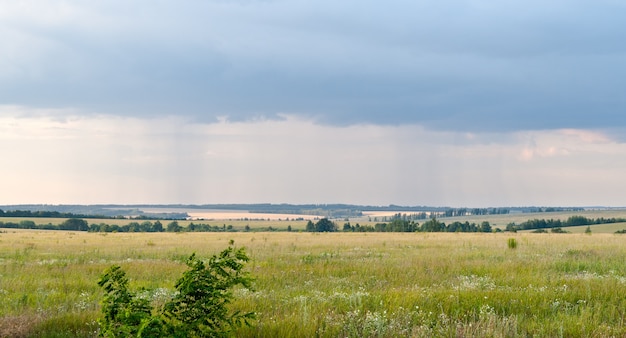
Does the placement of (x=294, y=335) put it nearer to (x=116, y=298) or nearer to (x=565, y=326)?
(x=116, y=298)

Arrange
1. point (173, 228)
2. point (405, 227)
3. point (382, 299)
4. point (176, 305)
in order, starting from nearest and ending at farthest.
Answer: point (176, 305) → point (382, 299) → point (405, 227) → point (173, 228)

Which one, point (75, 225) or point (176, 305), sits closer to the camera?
point (176, 305)

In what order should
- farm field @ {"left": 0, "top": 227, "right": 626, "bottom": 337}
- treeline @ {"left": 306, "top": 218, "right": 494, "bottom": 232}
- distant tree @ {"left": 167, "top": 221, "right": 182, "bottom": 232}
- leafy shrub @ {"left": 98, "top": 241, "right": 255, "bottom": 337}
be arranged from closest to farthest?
leafy shrub @ {"left": 98, "top": 241, "right": 255, "bottom": 337}, farm field @ {"left": 0, "top": 227, "right": 626, "bottom": 337}, treeline @ {"left": 306, "top": 218, "right": 494, "bottom": 232}, distant tree @ {"left": 167, "top": 221, "right": 182, "bottom": 232}

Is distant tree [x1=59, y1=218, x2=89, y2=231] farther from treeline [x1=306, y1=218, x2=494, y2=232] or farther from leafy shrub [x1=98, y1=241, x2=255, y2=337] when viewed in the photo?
leafy shrub [x1=98, y1=241, x2=255, y2=337]

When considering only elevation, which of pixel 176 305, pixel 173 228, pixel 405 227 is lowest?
pixel 173 228

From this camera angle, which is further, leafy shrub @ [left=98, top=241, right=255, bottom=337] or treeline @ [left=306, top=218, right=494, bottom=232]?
treeline @ [left=306, top=218, right=494, bottom=232]

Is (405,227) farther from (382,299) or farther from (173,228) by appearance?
(382,299)

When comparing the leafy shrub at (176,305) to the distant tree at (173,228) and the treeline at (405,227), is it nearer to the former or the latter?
the treeline at (405,227)

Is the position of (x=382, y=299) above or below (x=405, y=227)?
above

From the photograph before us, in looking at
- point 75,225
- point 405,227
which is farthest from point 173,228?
point 405,227

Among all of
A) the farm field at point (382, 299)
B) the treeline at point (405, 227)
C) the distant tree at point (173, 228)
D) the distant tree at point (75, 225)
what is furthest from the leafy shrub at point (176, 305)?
the distant tree at point (75, 225)

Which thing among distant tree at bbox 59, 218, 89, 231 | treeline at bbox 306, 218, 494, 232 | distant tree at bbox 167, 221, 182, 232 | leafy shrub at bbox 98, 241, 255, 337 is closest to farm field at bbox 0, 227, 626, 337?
leafy shrub at bbox 98, 241, 255, 337

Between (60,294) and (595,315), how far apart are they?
11708 mm

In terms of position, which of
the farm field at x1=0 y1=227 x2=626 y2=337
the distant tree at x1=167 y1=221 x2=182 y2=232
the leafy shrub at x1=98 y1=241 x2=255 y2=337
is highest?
the leafy shrub at x1=98 y1=241 x2=255 y2=337
